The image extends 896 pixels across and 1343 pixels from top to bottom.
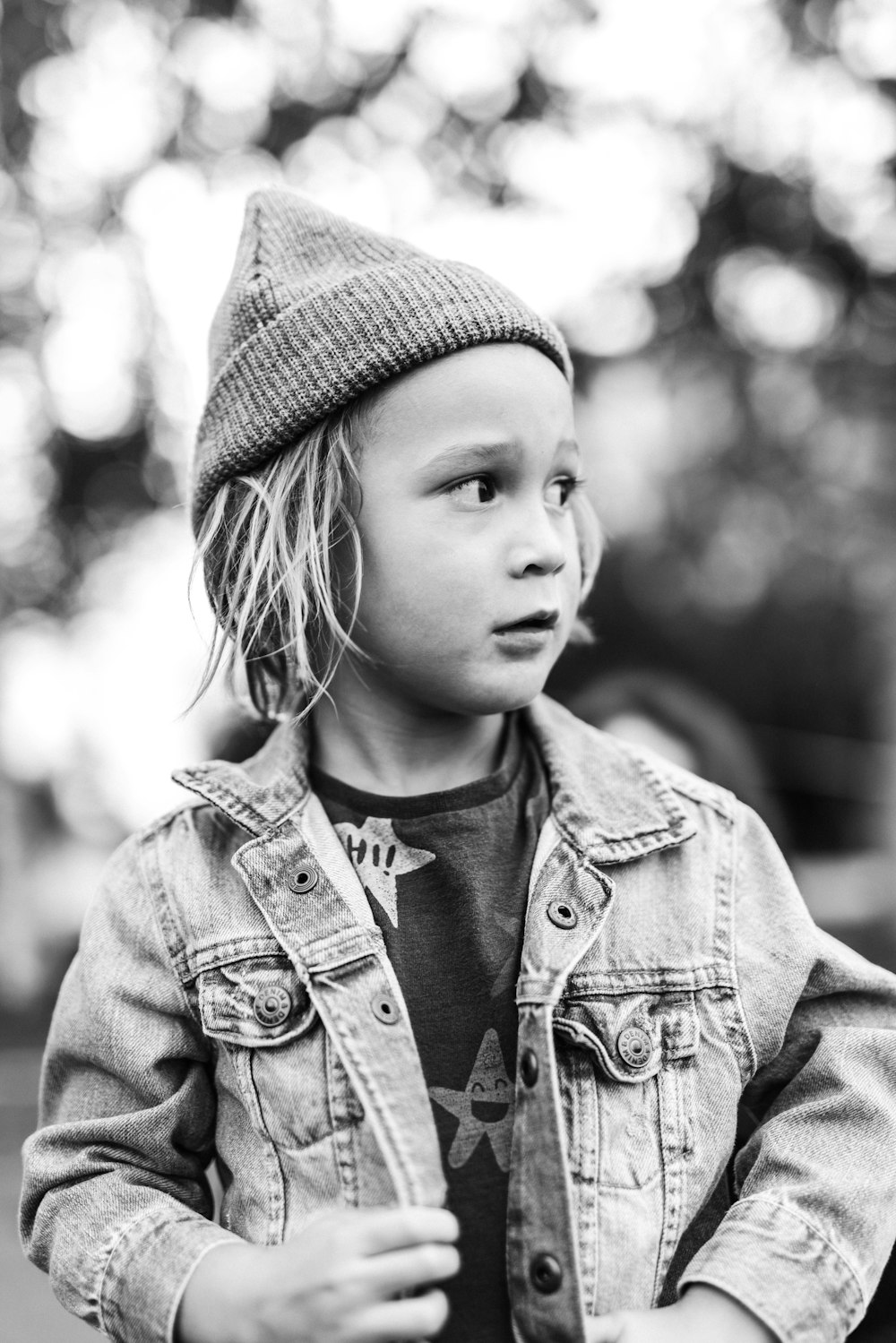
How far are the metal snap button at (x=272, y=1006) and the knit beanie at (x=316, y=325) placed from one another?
69 cm

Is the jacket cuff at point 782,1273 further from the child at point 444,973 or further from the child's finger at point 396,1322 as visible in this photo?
the child's finger at point 396,1322

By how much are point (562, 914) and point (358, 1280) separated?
0.47 meters

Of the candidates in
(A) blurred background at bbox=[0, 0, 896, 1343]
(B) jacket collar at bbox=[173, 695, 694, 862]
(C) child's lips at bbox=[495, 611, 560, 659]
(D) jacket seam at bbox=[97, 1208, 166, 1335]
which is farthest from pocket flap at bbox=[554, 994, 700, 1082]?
(A) blurred background at bbox=[0, 0, 896, 1343]

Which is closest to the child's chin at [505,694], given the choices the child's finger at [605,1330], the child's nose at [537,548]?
the child's nose at [537,548]

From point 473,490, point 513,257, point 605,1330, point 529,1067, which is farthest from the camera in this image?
point 513,257

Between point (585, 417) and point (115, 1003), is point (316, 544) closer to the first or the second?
point (115, 1003)

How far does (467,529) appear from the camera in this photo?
141cm

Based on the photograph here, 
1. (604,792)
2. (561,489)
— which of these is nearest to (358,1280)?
(604,792)

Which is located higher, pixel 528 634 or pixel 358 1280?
pixel 528 634

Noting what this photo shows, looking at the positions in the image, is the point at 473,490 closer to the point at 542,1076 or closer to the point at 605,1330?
the point at 542,1076

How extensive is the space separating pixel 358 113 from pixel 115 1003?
6.31m

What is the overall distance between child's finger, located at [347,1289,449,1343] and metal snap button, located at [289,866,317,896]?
0.48m

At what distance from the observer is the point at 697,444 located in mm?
7766

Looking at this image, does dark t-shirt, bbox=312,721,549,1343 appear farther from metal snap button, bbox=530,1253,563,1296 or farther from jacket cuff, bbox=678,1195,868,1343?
jacket cuff, bbox=678,1195,868,1343
